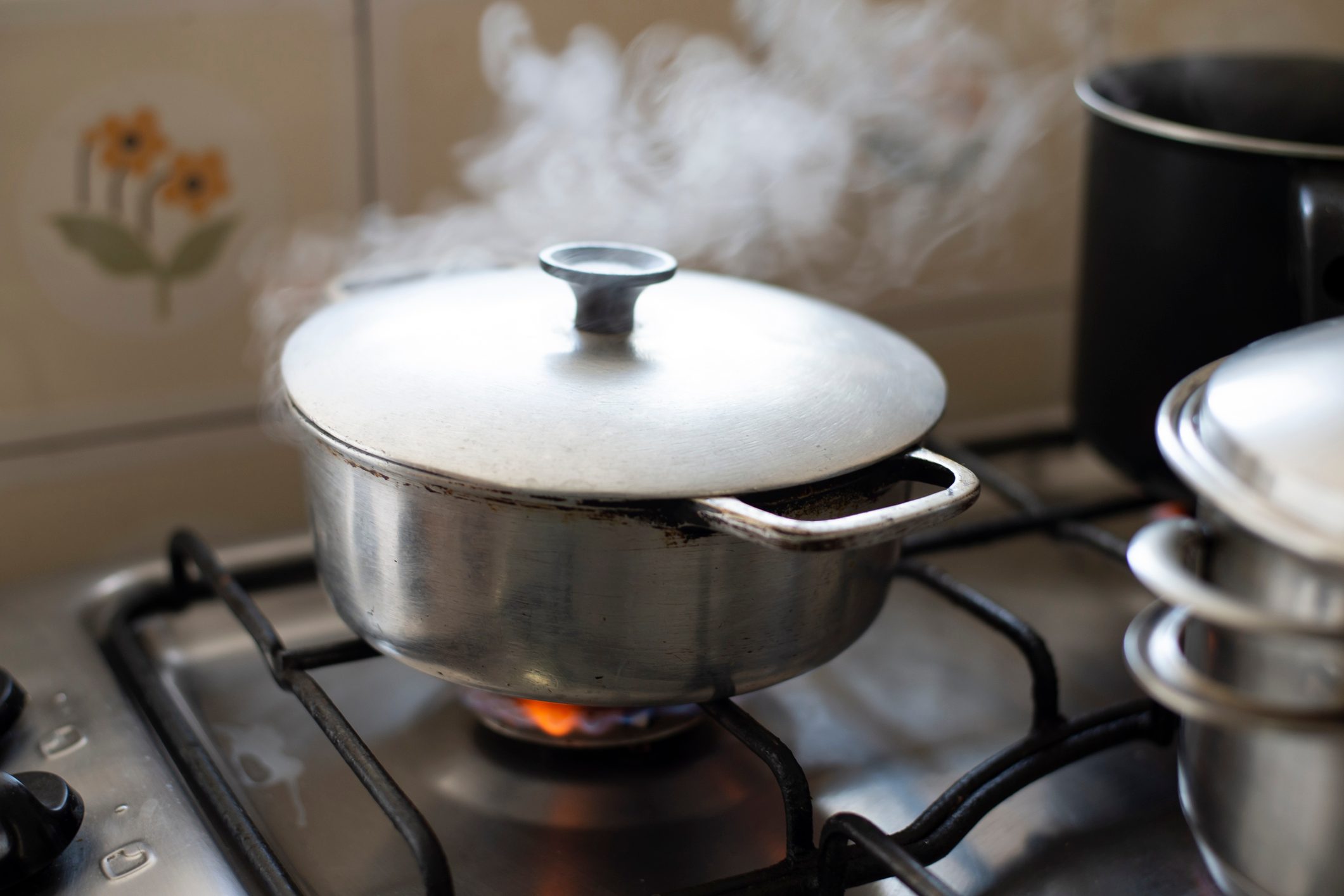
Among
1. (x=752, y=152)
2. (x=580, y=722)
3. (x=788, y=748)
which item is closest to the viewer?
(x=788, y=748)

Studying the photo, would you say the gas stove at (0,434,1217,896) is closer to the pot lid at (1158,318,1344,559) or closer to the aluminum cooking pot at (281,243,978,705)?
the aluminum cooking pot at (281,243,978,705)

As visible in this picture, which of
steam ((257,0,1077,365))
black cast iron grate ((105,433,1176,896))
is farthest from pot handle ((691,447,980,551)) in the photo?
steam ((257,0,1077,365))

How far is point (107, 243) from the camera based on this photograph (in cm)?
83

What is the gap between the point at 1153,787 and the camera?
69cm

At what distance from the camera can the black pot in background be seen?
0.68 m

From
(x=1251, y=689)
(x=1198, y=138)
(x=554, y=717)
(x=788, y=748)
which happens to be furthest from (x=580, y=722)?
(x=1198, y=138)

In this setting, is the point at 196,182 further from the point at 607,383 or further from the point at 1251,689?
the point at 1251,689

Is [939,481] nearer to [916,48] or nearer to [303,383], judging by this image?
[303,383]

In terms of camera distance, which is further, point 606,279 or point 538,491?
point 606,279

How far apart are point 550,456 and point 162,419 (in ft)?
A: 1.62

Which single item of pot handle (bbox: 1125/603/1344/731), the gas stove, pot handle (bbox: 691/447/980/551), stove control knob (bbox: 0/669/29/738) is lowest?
the gas stove

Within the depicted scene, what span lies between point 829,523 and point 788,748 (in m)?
0.16

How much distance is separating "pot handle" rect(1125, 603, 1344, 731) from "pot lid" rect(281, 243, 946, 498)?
15 cm

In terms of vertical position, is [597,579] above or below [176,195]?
below
